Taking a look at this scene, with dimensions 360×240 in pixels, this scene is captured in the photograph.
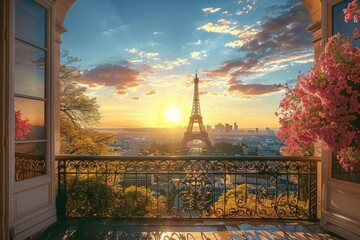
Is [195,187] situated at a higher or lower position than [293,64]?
lower

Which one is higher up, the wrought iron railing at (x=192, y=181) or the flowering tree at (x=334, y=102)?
the flowering tree at (x=334, y=102)

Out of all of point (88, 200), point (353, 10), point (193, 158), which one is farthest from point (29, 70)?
point (353, 10)

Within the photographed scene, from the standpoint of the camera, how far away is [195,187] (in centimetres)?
326

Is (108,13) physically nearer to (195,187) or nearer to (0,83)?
(0,83)

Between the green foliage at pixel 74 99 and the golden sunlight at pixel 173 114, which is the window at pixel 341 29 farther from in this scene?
the golden sunlight at pixel 173 114

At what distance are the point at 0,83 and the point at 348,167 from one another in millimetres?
3352

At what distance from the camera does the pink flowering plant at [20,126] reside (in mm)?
2447

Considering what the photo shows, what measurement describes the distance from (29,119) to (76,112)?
304 inches

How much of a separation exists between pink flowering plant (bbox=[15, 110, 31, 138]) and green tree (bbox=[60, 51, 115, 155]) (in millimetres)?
6674

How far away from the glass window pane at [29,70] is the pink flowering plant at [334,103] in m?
2.85

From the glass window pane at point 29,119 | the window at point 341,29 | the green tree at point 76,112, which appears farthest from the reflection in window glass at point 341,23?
the green tree at point 76,112

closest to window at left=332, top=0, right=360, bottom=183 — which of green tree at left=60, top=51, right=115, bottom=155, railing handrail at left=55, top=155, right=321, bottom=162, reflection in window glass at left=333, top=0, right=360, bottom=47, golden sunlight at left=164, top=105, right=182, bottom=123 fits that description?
reflection in window glass at left=333, top=0, right=360, bottom=47

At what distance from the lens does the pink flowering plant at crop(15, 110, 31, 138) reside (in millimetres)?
2447

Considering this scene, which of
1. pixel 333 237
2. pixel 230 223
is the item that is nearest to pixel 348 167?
pixel 333 237
